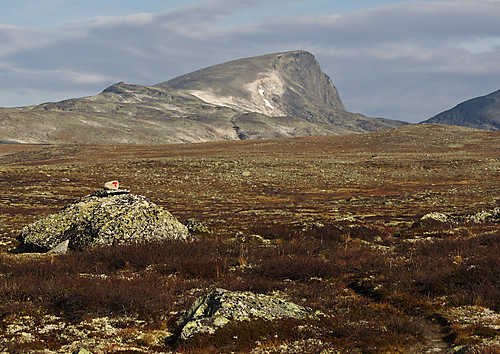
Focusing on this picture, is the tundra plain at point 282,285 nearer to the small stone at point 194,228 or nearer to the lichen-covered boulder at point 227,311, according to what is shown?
the lichen-covered boulder at point 227,311

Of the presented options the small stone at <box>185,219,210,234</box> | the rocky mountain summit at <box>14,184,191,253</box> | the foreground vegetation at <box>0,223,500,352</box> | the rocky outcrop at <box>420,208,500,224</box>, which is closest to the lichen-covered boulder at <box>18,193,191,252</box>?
the rocky mountain summit at <box>14,184,191,253</box>

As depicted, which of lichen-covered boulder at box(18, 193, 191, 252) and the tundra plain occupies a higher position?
lichen-covered boulder at box(18, 193, 191, 252)

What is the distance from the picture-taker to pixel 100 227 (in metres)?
19.8

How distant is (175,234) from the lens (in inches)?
837

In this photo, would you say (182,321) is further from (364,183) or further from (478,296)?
(364,183)

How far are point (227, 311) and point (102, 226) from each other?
11.8m

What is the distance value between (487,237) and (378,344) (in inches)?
594

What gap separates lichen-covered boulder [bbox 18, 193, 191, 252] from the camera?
19719 mm

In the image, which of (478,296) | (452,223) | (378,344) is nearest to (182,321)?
(378,344)

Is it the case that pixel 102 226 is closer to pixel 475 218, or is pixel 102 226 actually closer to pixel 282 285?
pixel 282 285

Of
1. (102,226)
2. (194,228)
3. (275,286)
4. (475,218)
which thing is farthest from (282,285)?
(475,218)

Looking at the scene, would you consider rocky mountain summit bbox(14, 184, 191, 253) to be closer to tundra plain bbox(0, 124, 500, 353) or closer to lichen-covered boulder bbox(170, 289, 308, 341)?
tundra plain bbox(0, 124, 500, 353)

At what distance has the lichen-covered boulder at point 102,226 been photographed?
1972cm

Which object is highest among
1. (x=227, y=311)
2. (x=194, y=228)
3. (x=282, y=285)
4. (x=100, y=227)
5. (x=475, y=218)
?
(x=100, y=227)
